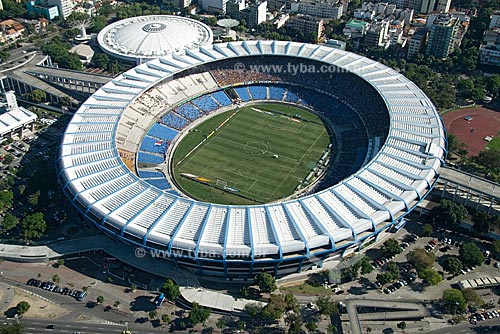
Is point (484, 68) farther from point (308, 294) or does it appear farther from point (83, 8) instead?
point (83, 8)

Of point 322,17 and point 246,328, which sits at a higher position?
point 322,17

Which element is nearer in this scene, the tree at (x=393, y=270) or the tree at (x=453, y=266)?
the tree at (x=393, y=270)

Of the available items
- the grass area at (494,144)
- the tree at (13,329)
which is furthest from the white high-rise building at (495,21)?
the tree at (13,329)

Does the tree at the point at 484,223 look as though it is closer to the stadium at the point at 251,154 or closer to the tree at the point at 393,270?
the stadium at the point at 251,154

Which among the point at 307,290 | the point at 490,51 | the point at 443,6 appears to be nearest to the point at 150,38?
the point at 307,290

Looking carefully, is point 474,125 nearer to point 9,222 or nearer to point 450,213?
point 450,213

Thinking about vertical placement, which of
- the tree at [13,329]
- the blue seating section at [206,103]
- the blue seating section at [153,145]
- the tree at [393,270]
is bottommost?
the tree at [13,329]

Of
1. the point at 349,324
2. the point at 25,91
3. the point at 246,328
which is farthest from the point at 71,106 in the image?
the point at 349,324
